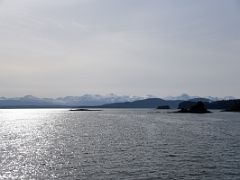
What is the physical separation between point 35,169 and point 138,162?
14.6m

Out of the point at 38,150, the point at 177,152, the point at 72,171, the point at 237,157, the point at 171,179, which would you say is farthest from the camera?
the point at 38,150

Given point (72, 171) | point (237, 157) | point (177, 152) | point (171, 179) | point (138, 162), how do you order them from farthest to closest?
point (177, 152), point (237, 157), point (138, 162), point (72, 171), point (171, 179)

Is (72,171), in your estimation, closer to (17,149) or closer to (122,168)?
(122,168)

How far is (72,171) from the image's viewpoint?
48.9 m

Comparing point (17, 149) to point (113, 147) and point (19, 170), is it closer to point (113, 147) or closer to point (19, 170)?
point (113, 147)

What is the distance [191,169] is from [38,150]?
33233mm

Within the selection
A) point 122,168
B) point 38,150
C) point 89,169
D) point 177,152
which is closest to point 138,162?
point 122,168

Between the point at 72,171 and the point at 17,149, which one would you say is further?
the point at 17,149

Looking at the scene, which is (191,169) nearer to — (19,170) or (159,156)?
(159,156)

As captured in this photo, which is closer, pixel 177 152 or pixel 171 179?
pixel 171 179

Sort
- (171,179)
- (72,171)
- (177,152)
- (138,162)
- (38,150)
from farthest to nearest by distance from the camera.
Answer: (38,150), (177,152), (138,162), (72,171), (171,179)

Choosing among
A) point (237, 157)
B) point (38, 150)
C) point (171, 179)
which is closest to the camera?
point (171, 179)

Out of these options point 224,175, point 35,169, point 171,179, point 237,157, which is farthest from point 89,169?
point 237,157

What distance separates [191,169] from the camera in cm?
4922
